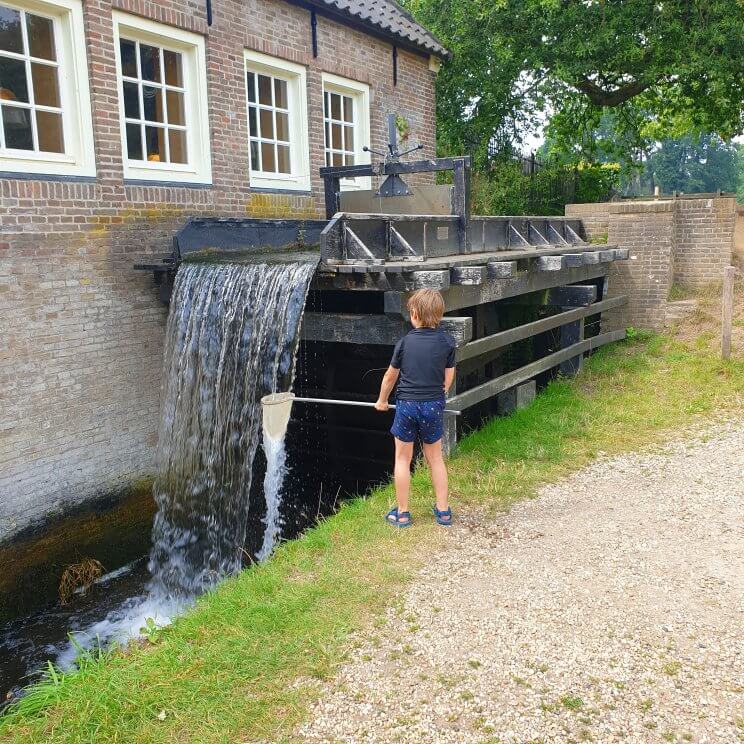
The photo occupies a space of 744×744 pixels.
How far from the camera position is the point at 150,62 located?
8.19 m

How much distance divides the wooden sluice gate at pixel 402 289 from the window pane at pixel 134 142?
39.2 inches

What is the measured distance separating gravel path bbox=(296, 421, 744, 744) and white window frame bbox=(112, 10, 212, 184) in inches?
208

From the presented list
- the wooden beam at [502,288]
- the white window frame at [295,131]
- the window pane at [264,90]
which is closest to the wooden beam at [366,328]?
the wooden beam at [502,288]

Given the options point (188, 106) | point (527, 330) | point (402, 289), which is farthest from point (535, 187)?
point (402, 289)

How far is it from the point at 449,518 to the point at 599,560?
1.11 meters

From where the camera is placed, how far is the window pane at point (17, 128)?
22.3 feet

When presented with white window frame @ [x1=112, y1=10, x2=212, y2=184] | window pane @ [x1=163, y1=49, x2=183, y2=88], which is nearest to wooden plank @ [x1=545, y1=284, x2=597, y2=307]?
white window frame @ [x1=112, y1=10, x2=212, y2=184]

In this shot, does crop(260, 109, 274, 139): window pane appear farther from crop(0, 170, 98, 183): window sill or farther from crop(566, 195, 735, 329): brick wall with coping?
crop(566, 195, 735, 329): brick wall with coping

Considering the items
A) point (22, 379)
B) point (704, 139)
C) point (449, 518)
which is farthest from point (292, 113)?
point (704, 139)

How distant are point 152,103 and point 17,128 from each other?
1.76m

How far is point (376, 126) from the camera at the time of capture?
11711mm

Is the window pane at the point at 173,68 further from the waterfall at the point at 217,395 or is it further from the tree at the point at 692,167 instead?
the tree at the point at 692,167

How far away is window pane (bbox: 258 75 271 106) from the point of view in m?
9.69

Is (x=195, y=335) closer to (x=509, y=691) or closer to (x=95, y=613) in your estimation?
(x=95, y=613)
